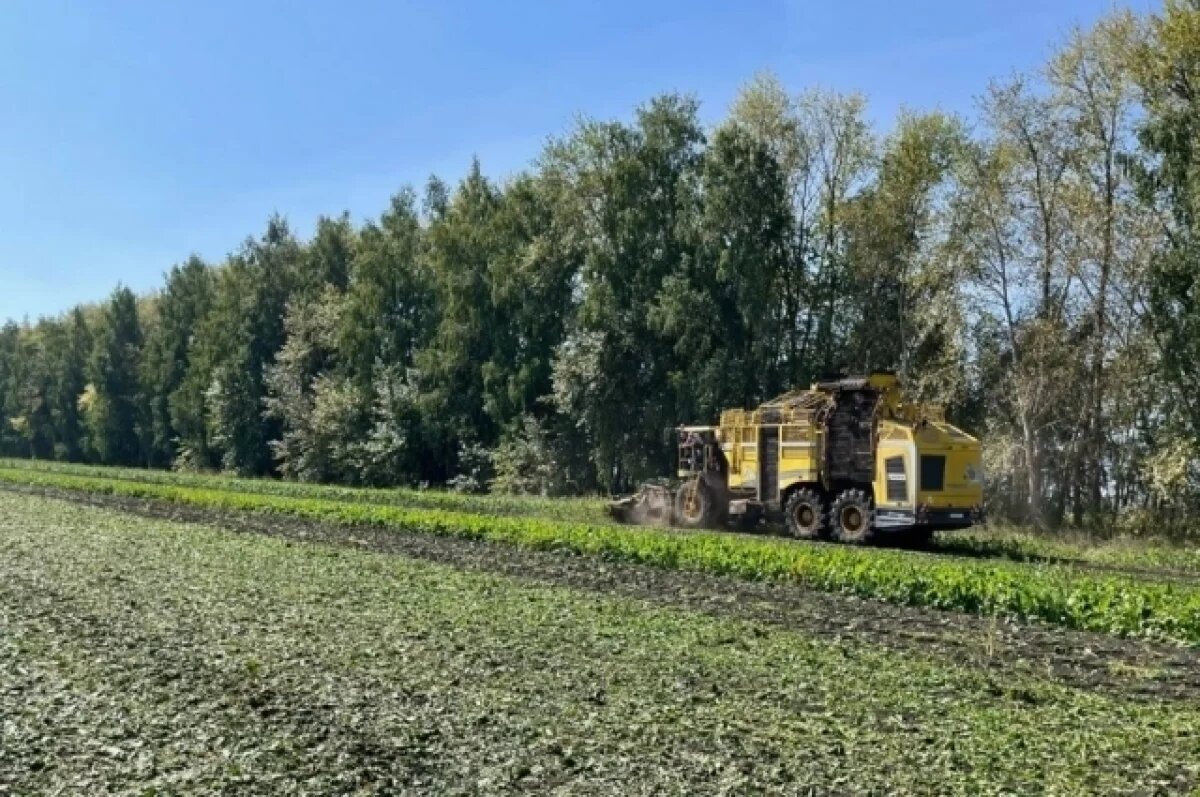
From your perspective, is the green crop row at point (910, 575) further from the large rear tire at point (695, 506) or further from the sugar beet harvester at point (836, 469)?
the large rear tire at point (695, 506)

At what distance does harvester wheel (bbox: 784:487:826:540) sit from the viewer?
24125 mm

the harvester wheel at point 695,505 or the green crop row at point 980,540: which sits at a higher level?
the harvester wheel at point 695,505

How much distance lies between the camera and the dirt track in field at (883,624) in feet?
35.8

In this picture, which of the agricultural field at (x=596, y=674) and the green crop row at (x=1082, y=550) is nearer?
the agricultural field at (x=596, y=674)

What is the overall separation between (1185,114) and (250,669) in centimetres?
2580

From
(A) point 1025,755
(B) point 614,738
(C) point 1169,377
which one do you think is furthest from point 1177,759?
(C) point 1169,377

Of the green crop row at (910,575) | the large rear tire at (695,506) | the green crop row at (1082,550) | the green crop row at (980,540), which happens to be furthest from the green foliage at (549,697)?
the large rear tire at (695,506)

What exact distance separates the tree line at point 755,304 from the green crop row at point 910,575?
11.9 metres

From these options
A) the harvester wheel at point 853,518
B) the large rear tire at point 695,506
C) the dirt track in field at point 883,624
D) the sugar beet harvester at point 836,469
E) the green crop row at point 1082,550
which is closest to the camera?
the dirt track in field at point 883,624

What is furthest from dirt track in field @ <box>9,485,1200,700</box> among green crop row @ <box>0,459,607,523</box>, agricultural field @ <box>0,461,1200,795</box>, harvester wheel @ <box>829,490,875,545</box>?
green crop row @ <box>0,459,607,523</box>

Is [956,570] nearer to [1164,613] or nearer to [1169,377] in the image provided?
[1164,613]

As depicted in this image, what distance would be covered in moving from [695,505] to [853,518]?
5.11m

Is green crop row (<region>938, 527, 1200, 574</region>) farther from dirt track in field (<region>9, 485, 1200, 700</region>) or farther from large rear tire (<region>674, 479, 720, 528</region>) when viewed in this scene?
dirt track in field (<region>9, 485, 1200, 700</region>)

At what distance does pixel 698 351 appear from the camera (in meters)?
37.7
